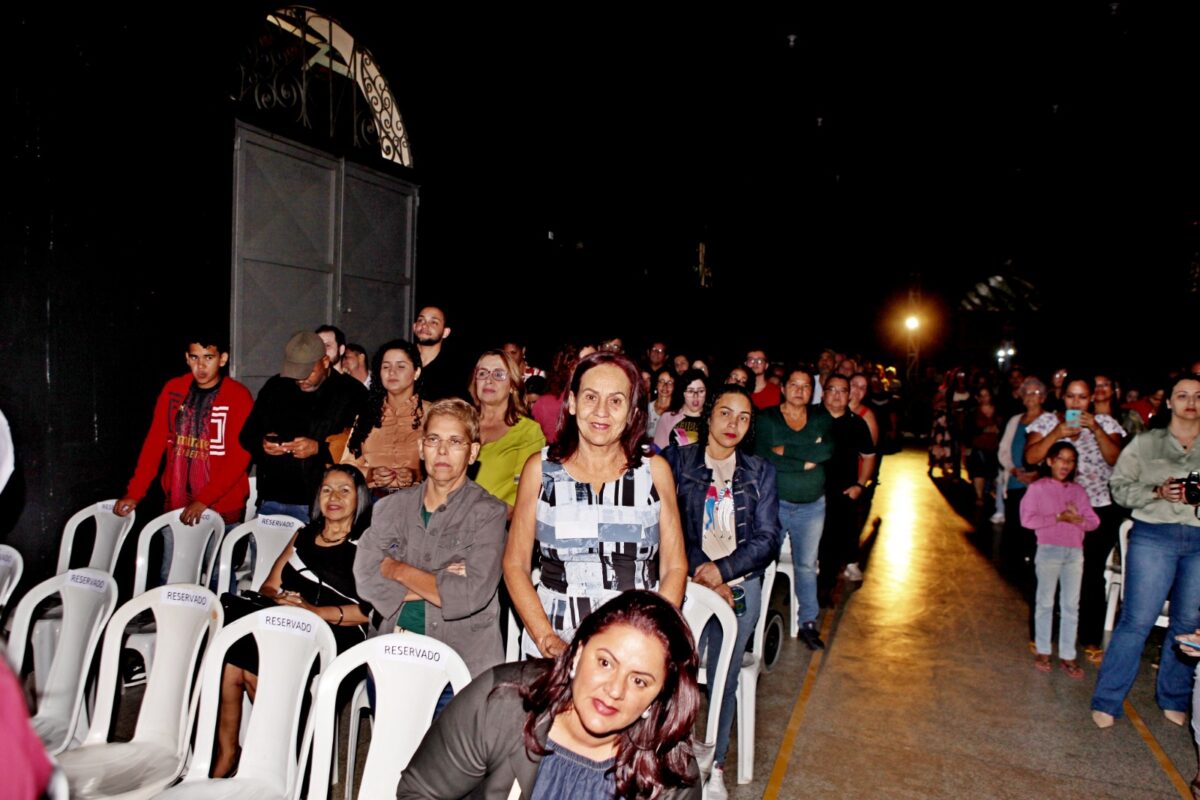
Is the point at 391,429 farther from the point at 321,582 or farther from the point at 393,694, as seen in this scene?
the point at 393,694

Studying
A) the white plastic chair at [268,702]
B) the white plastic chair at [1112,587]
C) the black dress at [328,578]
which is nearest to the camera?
the white plastic chair at [268,702]

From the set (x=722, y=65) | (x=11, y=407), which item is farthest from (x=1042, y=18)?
(x=11, y=407)

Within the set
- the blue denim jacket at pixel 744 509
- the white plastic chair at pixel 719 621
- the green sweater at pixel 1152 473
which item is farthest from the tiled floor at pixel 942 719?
the green sweater at pixel 1152 473

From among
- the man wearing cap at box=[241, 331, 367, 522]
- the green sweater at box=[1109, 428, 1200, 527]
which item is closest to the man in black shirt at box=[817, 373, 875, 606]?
the green sweater at box=[1109, 428, 1200, 527]

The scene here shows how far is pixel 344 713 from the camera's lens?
3967 mm

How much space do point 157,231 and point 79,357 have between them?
0.93 meters

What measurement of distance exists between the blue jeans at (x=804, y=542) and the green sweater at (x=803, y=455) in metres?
0.07

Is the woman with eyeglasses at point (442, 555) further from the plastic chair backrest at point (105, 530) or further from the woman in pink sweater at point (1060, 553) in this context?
the woman in pink sweater at point (1060, 553)

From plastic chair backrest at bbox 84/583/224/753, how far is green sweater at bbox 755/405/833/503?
3384mm

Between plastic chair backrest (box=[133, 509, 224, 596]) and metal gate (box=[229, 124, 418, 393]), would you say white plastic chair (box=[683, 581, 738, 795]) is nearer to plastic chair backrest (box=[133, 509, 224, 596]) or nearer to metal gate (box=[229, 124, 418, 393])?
plastic chair backrest (box=[133, 509, 224, 596])

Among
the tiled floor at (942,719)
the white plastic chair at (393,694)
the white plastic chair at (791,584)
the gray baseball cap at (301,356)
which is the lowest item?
the tiled floor at (942,719)

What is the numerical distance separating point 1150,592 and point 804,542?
188cm

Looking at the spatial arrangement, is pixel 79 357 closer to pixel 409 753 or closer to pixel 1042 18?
pixel 409 753

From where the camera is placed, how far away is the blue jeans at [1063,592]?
4.94m
